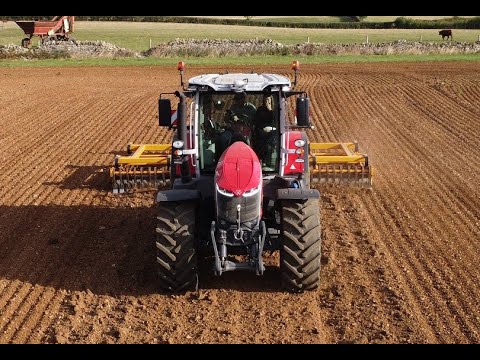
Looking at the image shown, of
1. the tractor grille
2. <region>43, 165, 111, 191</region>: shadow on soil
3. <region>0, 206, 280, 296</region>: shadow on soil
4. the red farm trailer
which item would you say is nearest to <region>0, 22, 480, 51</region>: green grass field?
the red farm trailer

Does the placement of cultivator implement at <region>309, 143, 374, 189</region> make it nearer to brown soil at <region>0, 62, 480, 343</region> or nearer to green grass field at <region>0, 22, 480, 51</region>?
brown soil at <region>0, 62, 480, 343</region>

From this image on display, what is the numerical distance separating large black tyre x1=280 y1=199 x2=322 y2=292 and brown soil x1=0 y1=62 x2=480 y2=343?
21 cm

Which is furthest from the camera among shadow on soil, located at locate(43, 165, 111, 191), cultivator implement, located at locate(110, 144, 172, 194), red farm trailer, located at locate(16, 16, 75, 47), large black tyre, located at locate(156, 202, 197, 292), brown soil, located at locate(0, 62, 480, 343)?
red farm trailer, located at locate(16, 16, 75, 47)

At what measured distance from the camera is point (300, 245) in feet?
23.2

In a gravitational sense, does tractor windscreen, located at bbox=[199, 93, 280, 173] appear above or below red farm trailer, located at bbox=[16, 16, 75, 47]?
above

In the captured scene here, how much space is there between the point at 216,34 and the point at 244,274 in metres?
49.2

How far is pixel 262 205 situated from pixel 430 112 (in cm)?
1259

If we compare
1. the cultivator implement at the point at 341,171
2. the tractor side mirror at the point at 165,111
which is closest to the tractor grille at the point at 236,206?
the tractor side mirror at the point at 165,111

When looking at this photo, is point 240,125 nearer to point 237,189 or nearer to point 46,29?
point 237,189

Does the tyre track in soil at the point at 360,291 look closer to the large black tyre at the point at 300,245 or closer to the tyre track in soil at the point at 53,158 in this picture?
the large black tyre at the point at 300,245

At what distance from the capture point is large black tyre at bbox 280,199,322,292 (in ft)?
23.3

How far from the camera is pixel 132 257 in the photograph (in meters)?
8.48

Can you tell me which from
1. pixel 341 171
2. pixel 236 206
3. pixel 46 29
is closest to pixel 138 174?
pixel 341 171
